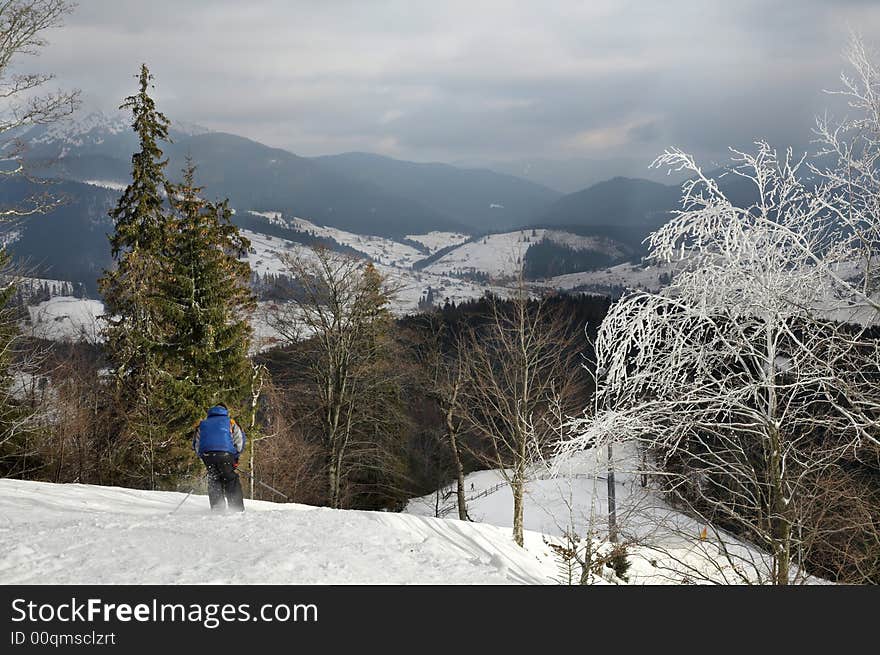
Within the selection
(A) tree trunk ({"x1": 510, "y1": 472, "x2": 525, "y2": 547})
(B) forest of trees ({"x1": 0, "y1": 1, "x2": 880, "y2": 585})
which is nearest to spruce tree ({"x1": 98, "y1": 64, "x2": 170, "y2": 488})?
(B) forest of trees ({"x1": 0, "y1": 1, "x2": 880, "y2": 585})

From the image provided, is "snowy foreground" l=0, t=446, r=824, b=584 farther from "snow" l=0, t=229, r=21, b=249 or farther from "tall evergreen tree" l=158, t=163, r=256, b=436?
"tall evergreen tree" l=158, t=163, r=256, b=436

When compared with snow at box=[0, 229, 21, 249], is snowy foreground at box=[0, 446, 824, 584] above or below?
below

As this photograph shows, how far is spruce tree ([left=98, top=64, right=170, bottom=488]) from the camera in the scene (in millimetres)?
19672

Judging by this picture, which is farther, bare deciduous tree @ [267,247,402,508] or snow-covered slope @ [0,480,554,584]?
bare deciduous tree @ [267,247,402,508]

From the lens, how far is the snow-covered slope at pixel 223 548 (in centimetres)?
629

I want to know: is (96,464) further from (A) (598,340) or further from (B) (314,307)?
(A) (598,340)

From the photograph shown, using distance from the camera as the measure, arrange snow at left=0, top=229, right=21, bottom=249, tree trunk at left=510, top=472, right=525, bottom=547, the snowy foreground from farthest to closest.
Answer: tree trunk at left=510, top=472, right=525, bottom=547 → snow at left=0, top=229, right=21, bottom=249 → the snowy foreground

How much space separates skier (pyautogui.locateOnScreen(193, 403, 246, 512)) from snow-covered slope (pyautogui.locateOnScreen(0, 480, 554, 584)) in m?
0.59

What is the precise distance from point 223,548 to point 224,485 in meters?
2.48

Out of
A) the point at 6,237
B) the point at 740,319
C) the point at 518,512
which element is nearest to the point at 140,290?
the point at 6,237

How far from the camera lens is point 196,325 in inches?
811

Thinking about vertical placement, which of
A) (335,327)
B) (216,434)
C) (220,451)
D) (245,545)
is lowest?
(245,545)

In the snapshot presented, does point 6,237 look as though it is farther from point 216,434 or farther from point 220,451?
point 220,451
